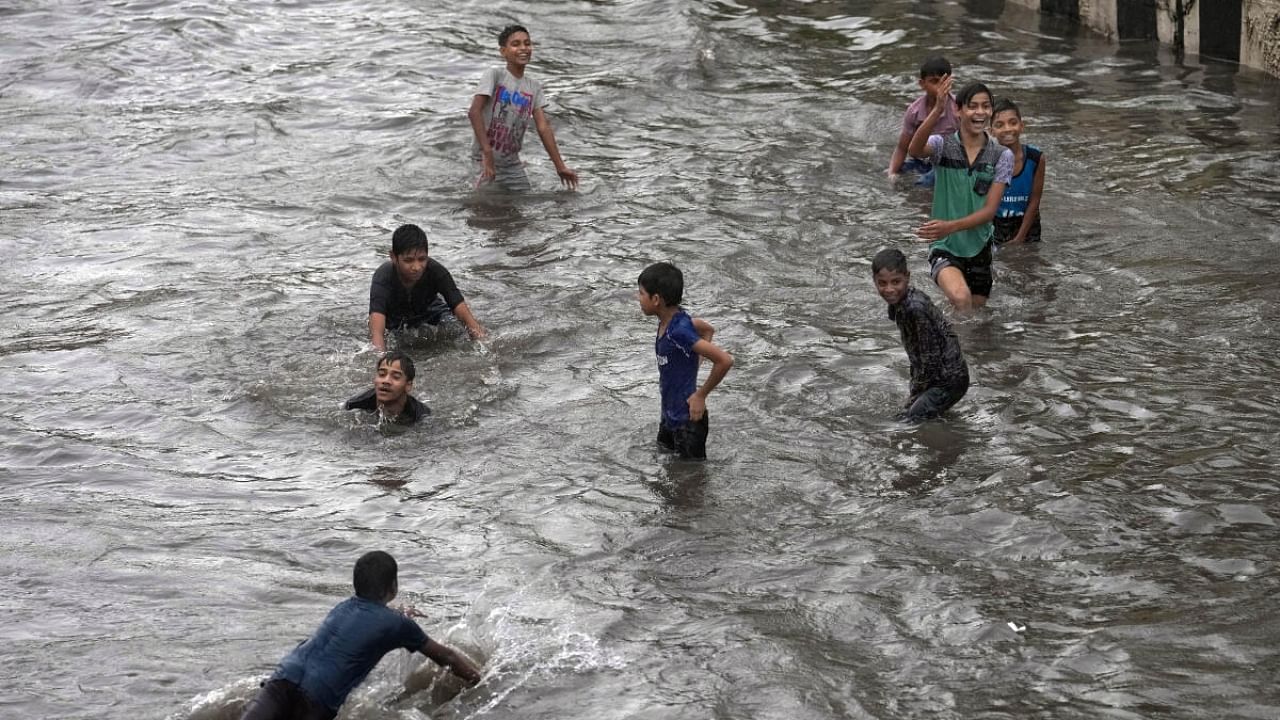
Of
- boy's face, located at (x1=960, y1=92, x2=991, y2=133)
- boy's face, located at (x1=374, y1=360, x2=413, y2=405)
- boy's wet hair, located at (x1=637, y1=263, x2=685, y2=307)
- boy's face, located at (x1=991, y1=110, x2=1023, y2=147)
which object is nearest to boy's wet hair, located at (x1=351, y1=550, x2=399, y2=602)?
boy's wet hair, located at (x1=637, y1=263, x2=685, y2=307)

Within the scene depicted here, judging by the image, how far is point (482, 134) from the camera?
12922 millimetres

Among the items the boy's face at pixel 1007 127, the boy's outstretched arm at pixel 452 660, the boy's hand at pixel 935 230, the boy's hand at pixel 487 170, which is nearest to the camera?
the boy's outstretched arm at pixel 452 660

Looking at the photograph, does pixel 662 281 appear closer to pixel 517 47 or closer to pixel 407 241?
pixel 407 241

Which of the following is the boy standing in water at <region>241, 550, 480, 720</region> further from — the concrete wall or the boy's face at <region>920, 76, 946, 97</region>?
the concrete wall

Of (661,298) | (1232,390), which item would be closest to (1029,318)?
(1232,390)

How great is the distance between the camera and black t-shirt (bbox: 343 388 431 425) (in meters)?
8.66

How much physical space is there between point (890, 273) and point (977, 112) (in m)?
1.92

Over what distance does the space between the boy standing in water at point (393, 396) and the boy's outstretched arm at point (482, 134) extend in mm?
4288

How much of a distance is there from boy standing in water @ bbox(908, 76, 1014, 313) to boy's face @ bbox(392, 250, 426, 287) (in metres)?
3.06

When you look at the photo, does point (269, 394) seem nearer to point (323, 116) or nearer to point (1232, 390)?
point (1232, 390)

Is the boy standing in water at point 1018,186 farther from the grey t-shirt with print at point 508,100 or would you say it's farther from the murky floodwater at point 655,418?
the grey t-shirt with print at point 508,100

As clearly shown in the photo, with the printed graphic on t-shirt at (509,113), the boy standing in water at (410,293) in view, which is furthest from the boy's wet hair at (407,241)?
the printed graphic on t-shirt at (509,113)

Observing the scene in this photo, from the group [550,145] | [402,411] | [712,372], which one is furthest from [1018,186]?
[402,411]

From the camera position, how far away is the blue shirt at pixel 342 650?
5.48 meters
